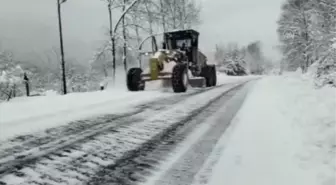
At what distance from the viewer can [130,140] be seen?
4.56 m

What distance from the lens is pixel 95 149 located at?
4.05m

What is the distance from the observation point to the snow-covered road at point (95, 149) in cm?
314

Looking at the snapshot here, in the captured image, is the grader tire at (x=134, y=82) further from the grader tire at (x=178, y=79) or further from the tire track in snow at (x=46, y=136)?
the tire track in snow at (x=46, y=136)

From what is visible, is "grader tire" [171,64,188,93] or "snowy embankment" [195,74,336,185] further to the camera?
"grader tire" [171,64,188,93]

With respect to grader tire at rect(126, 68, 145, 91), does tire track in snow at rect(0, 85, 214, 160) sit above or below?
below

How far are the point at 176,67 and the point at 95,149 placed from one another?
28.4 feet

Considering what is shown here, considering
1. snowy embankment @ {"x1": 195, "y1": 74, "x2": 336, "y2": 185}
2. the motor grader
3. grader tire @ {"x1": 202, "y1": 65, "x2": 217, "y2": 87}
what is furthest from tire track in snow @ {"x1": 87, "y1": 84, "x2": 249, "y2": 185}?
grader tire @ {"x1": 202, "y1": 65, "x2": 217, "y2": 87}

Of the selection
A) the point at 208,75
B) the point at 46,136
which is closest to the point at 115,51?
the point at 208,75

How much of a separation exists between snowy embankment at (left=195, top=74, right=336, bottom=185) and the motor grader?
21.7 ft

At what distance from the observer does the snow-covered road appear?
3.14m

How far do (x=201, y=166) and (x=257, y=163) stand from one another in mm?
577

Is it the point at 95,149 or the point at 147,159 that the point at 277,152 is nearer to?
the point at 147,159

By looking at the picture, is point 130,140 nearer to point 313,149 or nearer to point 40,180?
point 40,180

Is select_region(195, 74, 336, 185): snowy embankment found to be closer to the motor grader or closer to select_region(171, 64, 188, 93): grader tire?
select_region(171, 64, 188, 93): grader tire
